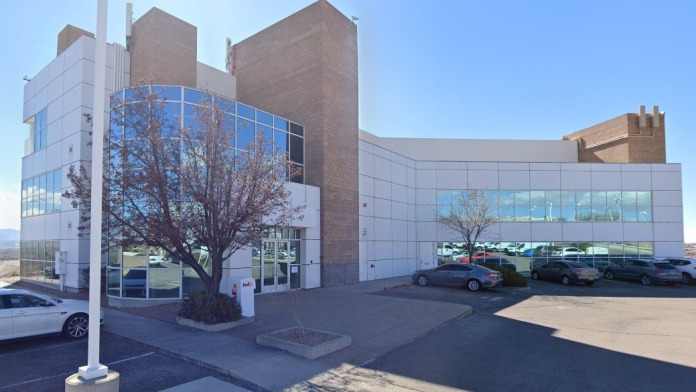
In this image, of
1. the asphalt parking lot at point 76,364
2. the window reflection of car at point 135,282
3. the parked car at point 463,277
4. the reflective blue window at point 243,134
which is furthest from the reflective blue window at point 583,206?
the asphalt parking lot at point 76,364

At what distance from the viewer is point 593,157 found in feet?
127

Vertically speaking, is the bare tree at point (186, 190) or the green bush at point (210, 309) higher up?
the bare tree at point (186, 190)

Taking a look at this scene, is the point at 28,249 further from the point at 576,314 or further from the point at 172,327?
the point at 576,314

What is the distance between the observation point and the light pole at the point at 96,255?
5512 millimetres

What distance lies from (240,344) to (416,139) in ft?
105

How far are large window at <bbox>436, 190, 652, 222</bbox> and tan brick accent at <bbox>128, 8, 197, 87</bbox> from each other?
19189 mm

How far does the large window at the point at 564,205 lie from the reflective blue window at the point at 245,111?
54.9 ft

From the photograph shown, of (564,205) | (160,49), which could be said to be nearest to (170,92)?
(160,49)

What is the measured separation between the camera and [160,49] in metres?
21.7

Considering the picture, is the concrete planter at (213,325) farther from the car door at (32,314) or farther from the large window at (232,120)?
the large window at (232,120)

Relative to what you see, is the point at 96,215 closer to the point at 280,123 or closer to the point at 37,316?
the point at 37,316

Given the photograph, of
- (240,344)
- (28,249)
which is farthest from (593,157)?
(28,249)

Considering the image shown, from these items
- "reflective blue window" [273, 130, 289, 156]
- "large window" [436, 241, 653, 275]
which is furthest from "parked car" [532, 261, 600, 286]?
"reflective blue window" [273, 130, 289, 156]

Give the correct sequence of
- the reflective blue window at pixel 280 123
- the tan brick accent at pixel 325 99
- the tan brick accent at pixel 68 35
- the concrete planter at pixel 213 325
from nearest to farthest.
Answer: the concrete planter at pixel 213 325, the reflective blue window at pixel 280 123, the tan brick accent at pixel 325 99, the tan brick accent at pixel 68 35
